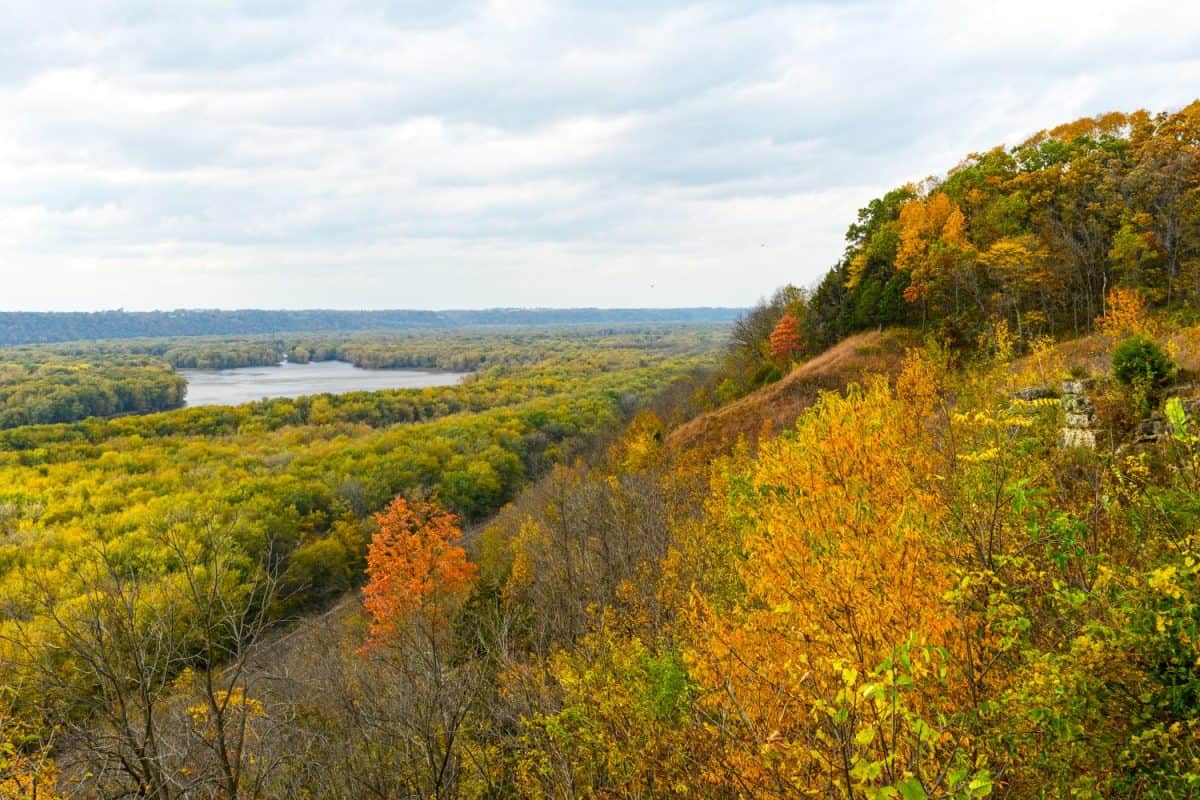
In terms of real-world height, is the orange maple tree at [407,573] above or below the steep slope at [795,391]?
below

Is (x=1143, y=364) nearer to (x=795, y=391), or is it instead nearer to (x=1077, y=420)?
(x=1077, y=420)

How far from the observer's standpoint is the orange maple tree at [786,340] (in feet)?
182

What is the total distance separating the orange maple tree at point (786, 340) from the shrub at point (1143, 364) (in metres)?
37.7

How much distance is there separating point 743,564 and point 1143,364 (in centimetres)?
1434

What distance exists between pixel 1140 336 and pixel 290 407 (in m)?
97.7

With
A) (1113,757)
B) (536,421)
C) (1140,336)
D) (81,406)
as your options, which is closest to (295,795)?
(1113,757)

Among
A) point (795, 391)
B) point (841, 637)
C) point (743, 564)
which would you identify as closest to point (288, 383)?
point (795, 391)

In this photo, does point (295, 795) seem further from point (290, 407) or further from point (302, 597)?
point (290, 407)

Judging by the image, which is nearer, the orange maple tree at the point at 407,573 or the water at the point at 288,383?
the orange maple tree at the point at 407,573

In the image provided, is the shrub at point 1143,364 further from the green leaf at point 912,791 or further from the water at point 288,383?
the water at point 288,383

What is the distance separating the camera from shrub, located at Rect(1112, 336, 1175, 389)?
17344 millimetres

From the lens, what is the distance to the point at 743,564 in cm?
1234

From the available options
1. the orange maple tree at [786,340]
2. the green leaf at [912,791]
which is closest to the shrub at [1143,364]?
the green leaf at [912,791]

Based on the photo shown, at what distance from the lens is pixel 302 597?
41.5 meters
